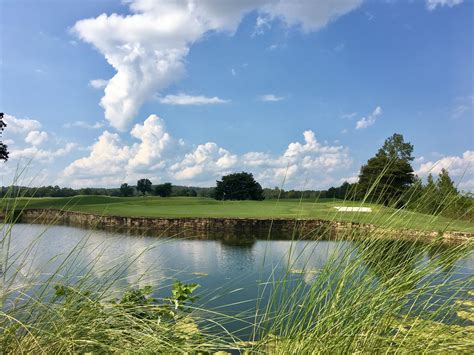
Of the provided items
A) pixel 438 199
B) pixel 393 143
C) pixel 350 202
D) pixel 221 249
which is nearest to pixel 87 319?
pixel 350 202

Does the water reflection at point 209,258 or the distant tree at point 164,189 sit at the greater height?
the distant tree at point 164,189

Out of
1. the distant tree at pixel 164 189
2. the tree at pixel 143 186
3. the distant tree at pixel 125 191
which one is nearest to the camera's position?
the distant tree at pixel 125 191

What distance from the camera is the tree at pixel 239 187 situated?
51969 mm

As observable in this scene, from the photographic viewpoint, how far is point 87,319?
163 cm

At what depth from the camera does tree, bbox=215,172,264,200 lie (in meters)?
52.0

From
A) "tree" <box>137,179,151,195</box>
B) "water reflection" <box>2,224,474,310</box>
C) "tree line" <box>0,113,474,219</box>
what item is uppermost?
"tree" <box>137,179,151,195</box>

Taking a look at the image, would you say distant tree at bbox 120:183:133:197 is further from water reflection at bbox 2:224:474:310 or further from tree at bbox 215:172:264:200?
water reflection at bbox 2:224:474:310

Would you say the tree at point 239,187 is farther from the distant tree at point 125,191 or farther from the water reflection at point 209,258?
the water reflection at point 209,258

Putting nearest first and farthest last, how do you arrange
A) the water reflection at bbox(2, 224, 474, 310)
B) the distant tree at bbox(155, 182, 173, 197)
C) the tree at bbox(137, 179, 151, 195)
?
the water reflection at bbox(2, 224, 474, 310)
the distant tree at bbox(155, 182, 173, 197)
the tree at bbox(137, 179, 151, 195)

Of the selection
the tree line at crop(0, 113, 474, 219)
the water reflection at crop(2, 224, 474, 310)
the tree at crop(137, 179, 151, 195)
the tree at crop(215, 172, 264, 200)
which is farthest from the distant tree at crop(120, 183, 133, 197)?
the water reflection at crop(2, 224, 474, 310)

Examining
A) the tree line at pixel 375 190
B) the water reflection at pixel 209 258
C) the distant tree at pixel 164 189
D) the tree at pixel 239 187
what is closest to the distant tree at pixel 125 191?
the tree line at pixel 375 190

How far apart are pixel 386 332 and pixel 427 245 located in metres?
0.44

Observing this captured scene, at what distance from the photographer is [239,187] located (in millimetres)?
52812

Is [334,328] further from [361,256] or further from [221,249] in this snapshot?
[221,249]
